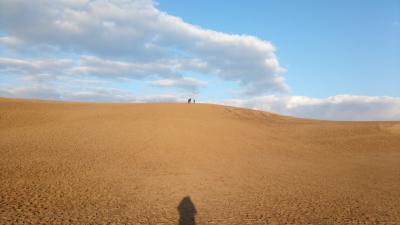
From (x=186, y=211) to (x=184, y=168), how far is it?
28.9 feet

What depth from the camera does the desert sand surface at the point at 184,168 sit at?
39.2ft

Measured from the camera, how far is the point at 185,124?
34.0 meters

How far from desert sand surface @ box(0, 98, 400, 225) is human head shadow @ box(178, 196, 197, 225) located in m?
0.04

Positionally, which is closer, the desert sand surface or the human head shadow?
the human head shadow

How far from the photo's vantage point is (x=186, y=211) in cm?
1223

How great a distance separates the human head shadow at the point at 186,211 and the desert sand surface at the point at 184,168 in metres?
0.04

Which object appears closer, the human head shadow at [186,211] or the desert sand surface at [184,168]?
the human head shadow at [186,211]

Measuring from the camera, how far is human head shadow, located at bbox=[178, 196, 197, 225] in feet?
35.9

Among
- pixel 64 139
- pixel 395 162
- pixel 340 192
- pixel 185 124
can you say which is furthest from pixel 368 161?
pixel 64 139

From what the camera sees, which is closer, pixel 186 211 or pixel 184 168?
pixel 186 211

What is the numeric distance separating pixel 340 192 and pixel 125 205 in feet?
32.7

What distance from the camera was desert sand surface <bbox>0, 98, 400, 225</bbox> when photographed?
39.2ft

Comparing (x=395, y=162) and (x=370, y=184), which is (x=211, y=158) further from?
(x=395, y=162)

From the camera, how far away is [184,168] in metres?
21.0
